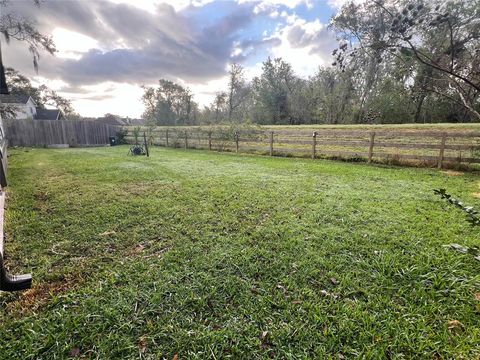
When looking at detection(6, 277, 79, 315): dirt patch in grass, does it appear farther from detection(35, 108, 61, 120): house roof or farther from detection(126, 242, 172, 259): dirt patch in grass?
detection(35, 108, 61, 120): house roof

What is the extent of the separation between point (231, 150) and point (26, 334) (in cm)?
1095

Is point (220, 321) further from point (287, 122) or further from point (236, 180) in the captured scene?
point (287, 122)

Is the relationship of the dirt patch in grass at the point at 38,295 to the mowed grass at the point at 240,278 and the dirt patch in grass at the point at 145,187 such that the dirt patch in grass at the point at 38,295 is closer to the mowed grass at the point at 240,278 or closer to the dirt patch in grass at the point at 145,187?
the mowed grass at the point at 240,278

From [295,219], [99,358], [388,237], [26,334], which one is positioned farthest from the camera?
[295,219]

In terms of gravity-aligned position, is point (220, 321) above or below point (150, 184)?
below

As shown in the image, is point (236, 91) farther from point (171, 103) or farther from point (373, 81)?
point (373, 81)

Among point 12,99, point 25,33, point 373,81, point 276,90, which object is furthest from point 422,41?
point 276,90

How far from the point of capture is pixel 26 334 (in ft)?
5.10

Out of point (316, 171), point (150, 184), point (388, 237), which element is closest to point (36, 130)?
point (150, 184)

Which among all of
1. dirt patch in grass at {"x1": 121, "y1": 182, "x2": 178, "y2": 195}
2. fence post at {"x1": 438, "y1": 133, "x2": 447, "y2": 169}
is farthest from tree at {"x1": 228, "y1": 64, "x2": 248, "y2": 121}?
dirt patch in grass at {"x1": 121, "y1": 182, "x2": 178, "y2": 195}

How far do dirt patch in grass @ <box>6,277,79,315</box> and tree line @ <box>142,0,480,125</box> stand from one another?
9.07ft

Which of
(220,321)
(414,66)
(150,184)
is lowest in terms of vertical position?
(220,321)

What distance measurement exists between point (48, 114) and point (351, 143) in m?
38.0

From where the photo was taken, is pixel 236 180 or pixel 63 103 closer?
pixel 236 180
